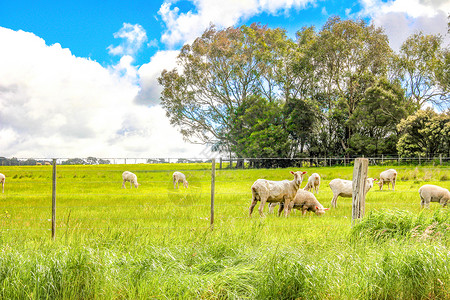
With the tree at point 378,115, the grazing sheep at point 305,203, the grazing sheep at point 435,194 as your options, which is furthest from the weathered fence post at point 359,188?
the tree at point 378,115

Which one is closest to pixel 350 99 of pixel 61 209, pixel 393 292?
pixel 61 209

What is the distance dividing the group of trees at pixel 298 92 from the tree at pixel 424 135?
0.30 meters

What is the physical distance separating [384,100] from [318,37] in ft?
31.1

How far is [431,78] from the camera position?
135ft

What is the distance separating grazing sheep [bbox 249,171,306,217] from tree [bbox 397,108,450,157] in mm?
26033

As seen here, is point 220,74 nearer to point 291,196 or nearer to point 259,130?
point 259,130

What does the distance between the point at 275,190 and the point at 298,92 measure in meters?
28.2

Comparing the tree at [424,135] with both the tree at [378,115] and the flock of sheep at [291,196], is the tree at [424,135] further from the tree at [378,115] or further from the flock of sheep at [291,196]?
the flock of sheep at [291,196]

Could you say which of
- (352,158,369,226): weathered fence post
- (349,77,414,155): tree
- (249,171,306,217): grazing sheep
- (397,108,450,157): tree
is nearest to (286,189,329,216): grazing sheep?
(249,171,306,217): grazing sheep

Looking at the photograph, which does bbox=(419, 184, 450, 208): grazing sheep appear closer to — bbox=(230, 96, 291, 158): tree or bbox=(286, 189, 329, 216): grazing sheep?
bbox=(286, 189, 329, 216): grazing sheep

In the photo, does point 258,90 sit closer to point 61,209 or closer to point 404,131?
point 404,131

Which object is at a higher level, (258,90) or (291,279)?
(258,90)

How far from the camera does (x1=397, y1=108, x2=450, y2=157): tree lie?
102 feet

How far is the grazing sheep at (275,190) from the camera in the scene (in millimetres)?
9758
